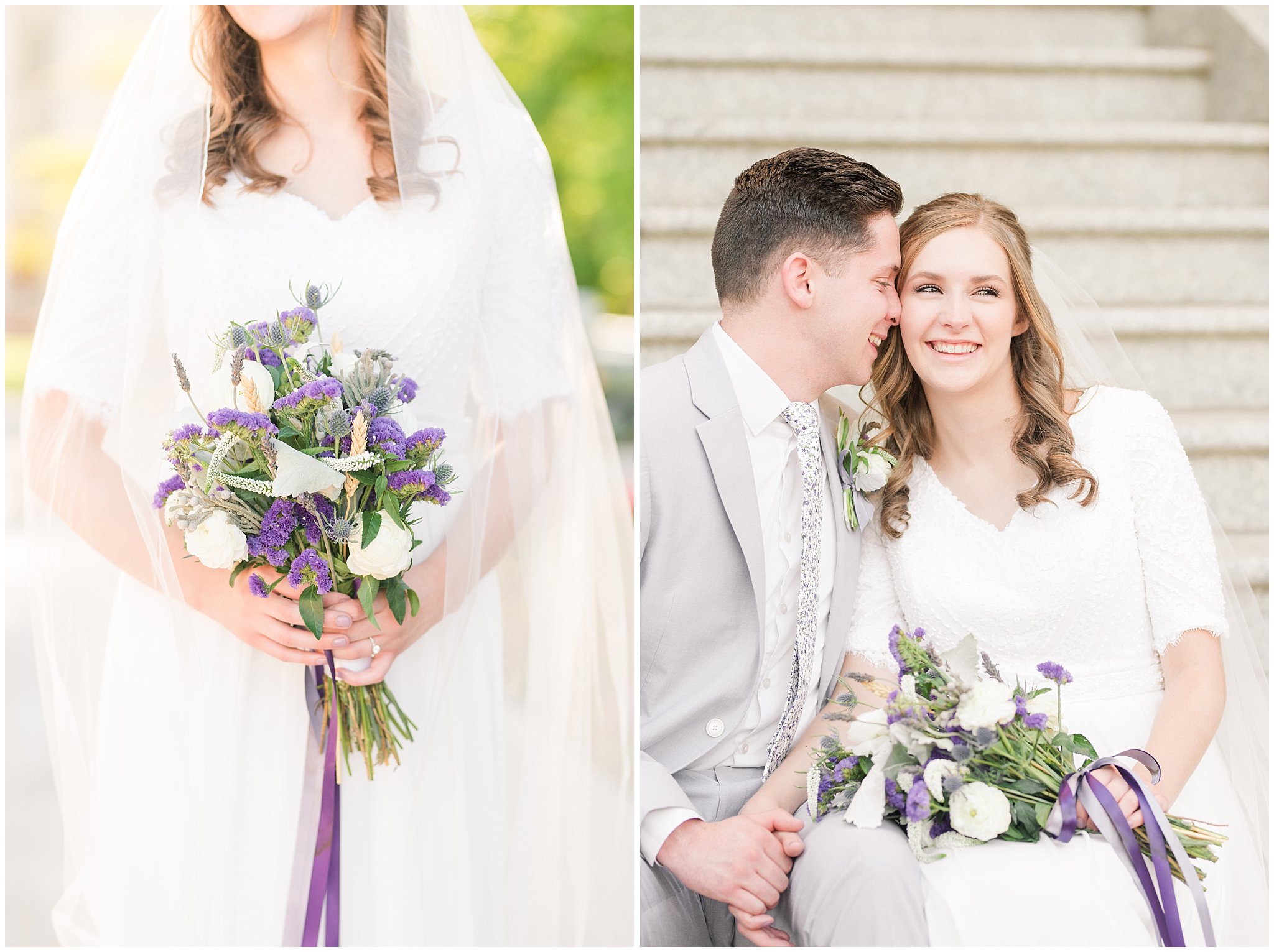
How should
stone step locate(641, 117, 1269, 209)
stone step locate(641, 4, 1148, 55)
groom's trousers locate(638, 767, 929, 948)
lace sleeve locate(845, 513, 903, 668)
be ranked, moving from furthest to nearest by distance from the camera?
stone step locate(641, 4, 1148, 55), stone step locate(641, 117, 1269, 209), lace sleeve locate(845, 513, 903, 668), groom's trousers locate(638, 767, 929, 948)

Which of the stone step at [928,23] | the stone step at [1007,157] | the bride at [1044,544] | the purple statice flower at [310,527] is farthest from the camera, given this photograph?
the stone step at [928,23]

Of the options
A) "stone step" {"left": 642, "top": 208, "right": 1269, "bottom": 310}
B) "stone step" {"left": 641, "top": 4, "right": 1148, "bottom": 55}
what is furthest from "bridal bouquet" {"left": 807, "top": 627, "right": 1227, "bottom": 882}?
"stone step" {"left": 641, "top": 4, "right": 1148, "bottom": 55}

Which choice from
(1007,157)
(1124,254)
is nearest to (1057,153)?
(1007,157)

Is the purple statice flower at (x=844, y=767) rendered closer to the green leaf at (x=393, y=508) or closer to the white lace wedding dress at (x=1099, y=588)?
Answer: the white lace wedding dress at (x=1099, y=588)

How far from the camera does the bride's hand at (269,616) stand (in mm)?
1546

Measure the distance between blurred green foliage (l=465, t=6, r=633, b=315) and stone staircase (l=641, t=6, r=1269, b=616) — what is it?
2238 millimetres

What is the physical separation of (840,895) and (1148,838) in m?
0.48

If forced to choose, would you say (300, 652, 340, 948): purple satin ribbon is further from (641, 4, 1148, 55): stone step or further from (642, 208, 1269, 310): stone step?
(641, 4, 1148, 55): stone step

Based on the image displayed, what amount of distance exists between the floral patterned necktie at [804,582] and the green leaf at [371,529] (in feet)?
2.67

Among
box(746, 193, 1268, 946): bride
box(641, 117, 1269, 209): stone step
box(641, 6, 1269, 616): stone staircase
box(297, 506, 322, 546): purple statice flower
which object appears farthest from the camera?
box(641, 117, 1269, 209): stone step

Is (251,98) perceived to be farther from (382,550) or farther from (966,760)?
(966,760)

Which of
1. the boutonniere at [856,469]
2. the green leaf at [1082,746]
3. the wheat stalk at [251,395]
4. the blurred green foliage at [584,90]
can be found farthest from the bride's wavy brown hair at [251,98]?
the blurred green foliage at [584,90]

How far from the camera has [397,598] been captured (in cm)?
153

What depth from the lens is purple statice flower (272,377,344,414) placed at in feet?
4.54
